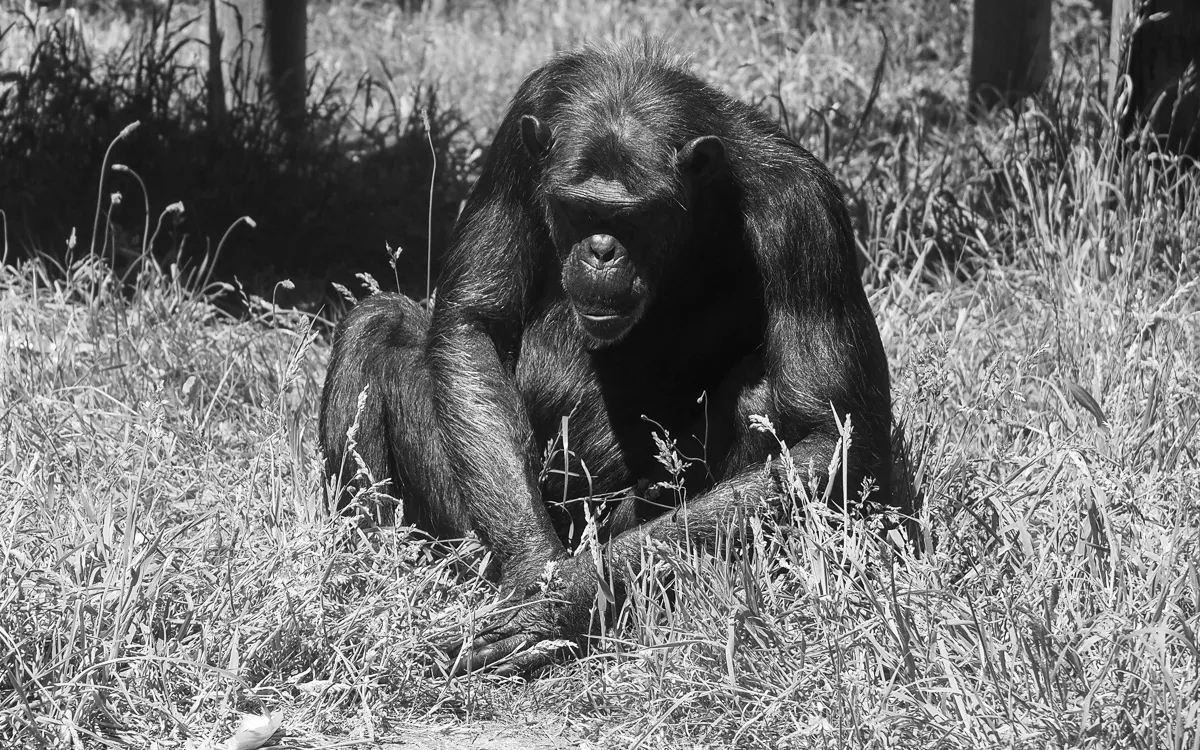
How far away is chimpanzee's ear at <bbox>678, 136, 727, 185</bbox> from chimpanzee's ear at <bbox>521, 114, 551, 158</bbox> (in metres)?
0.45

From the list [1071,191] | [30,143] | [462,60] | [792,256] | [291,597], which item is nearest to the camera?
[291,597]

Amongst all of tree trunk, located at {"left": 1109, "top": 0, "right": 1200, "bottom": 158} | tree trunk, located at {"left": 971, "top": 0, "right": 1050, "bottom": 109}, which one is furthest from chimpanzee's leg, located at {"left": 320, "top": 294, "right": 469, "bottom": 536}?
tree trunk, located at {"left": 971, "top": 0, "right": 1050, "bottom": 109}

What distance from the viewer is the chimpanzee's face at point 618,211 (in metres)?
4.21

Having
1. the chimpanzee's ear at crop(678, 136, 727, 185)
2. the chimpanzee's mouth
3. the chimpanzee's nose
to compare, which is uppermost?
the chimpanzee's ear at crop(678, 136, 727, 185)

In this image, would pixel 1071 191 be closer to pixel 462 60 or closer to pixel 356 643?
pixel 356 643

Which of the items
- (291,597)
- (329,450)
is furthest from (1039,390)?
(291,597)

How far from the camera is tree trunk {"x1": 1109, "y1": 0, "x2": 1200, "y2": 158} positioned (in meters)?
6.66

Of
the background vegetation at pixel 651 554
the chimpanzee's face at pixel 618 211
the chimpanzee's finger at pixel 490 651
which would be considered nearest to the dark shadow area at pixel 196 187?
the background vegetation at pixel 651 554

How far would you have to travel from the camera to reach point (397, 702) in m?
3.83

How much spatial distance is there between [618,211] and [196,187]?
3.80 metres

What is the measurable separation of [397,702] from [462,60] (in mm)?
7451

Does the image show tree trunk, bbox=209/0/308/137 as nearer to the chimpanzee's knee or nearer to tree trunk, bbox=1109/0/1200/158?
the chimpanzee's knee

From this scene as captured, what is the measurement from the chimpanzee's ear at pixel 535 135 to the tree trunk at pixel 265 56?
3589 millimetres

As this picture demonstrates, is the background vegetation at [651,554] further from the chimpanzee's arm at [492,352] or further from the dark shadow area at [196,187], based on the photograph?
the chimpanzee's arm at [492,352]
